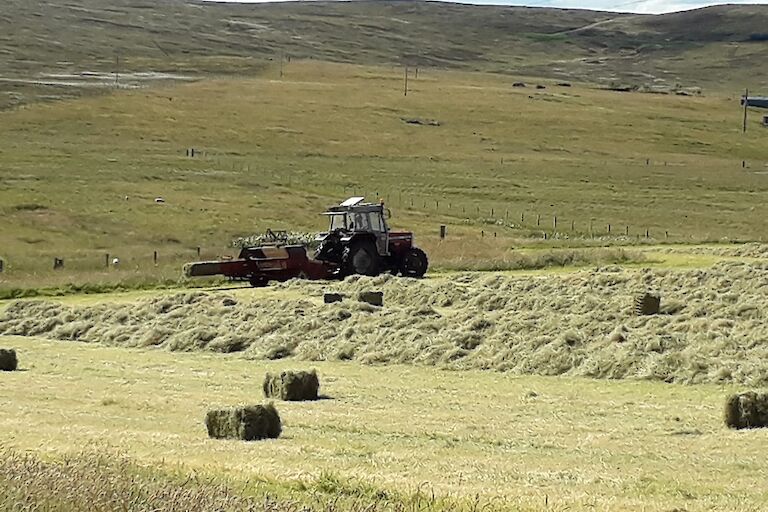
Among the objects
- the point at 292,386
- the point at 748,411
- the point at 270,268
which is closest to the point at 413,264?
the point at 270,268

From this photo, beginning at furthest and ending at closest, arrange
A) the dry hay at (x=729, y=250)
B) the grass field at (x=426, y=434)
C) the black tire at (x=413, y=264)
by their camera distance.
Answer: the dry hay at (x=729, y=250)
the black tire at (x=413, y=264)
the grass field at (x=426, y=434)

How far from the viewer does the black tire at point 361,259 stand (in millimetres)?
35691

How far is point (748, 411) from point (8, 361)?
39.5 feet

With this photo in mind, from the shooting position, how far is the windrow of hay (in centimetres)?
2012

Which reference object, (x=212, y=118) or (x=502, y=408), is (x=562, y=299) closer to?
(x=502, y=408)

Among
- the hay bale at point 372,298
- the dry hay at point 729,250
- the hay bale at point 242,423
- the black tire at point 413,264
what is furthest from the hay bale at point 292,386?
the dry hay at point 729,250

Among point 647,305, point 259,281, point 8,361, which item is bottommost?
point 259,281

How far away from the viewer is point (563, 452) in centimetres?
1262

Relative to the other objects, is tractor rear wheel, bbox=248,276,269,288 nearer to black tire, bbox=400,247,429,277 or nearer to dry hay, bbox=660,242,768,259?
black tire, bbox=400,247,429,277

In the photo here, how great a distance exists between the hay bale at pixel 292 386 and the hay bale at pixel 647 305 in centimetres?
902

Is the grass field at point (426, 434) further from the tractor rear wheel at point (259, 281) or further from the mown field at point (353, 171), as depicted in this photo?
the mown field at point (353, 171)

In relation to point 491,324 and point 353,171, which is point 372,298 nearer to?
point 491,324

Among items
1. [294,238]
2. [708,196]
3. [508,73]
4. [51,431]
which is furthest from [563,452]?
[508,73]

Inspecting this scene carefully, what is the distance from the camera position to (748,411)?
13.8 metres
